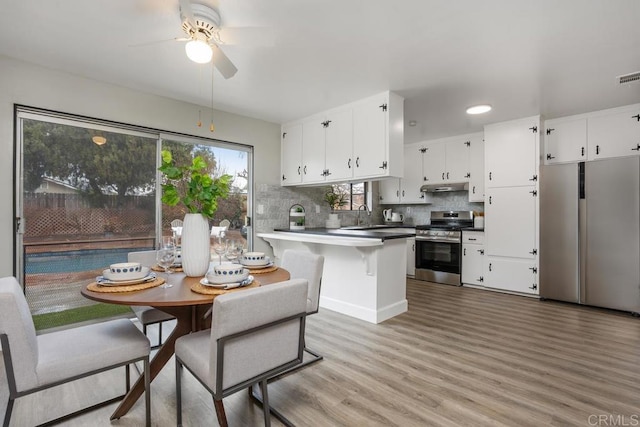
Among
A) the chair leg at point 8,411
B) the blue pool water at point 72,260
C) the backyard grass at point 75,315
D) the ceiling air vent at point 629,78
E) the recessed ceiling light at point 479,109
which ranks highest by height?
the recessed ceiling light at point 479,109

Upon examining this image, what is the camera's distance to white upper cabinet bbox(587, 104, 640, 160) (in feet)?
11.9

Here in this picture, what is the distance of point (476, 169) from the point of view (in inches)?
195

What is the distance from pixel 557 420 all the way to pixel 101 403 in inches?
99.9

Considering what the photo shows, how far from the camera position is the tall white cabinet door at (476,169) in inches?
193

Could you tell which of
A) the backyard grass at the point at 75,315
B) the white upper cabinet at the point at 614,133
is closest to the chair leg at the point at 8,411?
the backyard grass at the point at 75,315

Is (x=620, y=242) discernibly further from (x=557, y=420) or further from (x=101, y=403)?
(x=101, y=403)

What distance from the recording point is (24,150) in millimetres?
2703

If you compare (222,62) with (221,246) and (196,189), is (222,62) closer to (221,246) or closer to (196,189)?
(196,189)

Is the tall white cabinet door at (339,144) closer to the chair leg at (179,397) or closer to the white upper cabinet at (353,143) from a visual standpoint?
the white upper cabinet at (353,143)

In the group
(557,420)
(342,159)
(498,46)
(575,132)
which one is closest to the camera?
(557,420)

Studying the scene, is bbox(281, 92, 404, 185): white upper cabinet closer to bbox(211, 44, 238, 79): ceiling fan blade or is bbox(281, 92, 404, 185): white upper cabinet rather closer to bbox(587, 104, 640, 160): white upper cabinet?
bbox(211, 44, 238, 79): ceiling fan blade

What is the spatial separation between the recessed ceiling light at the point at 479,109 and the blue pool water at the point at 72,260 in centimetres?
416

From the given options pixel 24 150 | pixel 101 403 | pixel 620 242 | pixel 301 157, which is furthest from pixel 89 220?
pixel 620 242

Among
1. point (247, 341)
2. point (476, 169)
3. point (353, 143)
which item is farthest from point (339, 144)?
point (247, 341)
